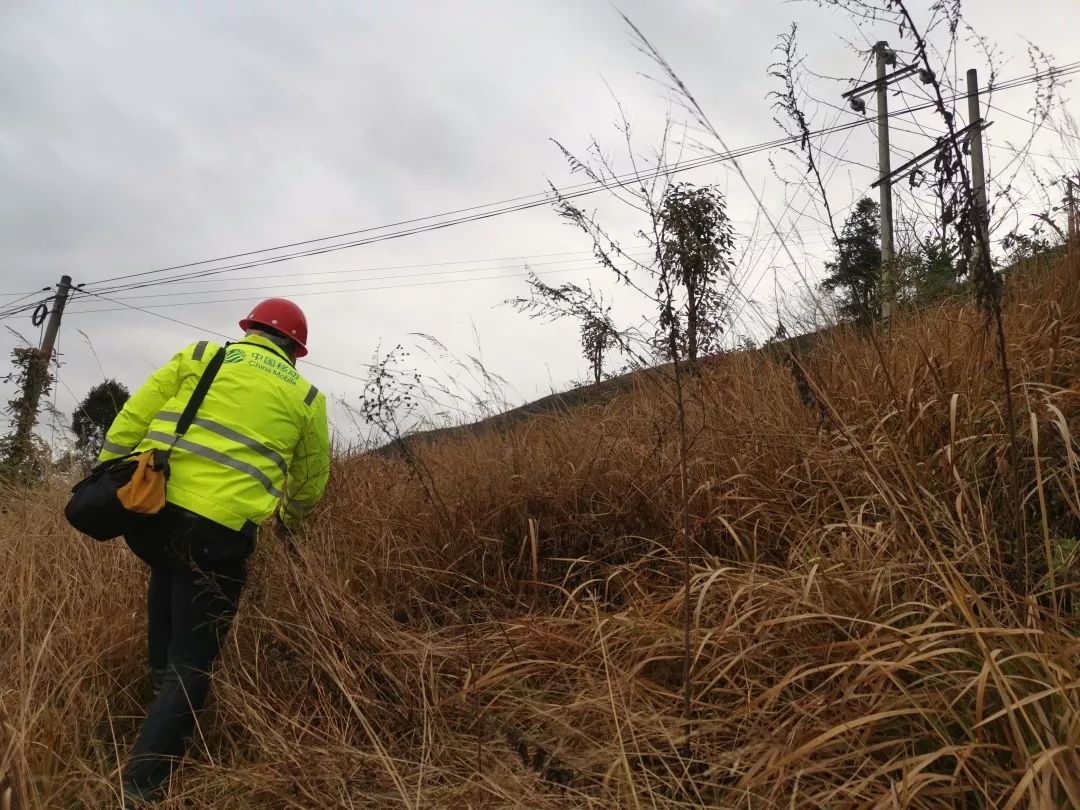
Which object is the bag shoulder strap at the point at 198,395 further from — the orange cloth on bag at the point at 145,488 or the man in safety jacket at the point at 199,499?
the orange cloth on bag at the point at 145,488

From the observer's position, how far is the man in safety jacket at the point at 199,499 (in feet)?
8.45

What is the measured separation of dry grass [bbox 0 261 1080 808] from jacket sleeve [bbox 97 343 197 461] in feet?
2.41

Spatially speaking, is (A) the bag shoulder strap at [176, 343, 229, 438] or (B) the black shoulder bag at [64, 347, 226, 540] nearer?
(B) the black shoulder bag at [64, 347, 226, 540]

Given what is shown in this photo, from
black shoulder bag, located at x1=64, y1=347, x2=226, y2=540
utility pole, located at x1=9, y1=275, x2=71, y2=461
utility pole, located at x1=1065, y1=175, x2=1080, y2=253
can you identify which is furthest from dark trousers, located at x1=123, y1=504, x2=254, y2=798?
utility pole, located at x1=9, y1=275, x2=71, y2=461

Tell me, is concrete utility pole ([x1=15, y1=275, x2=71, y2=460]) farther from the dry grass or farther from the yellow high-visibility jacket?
the yellow high-visibility jacket

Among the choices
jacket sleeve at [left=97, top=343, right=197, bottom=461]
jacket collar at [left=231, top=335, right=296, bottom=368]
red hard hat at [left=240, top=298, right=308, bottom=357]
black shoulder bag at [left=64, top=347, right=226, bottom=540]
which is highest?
red hard hat at [left=240, top=298, right=308, bottom=357]

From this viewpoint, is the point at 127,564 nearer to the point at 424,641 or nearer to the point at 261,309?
the point at 261,309

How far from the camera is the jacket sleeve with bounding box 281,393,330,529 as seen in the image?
311 centimetres

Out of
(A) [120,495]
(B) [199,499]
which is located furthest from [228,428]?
(A) [120,495]

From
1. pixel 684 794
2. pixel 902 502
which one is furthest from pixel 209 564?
pixel 902 502

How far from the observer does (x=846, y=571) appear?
81.3 inches

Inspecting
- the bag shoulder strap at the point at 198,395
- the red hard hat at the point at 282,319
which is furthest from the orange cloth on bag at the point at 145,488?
the red hard hat at the point at 282,319

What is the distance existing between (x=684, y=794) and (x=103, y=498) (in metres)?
2.11

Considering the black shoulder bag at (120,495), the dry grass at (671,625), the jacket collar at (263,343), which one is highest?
the jacket collar at (263,343)
